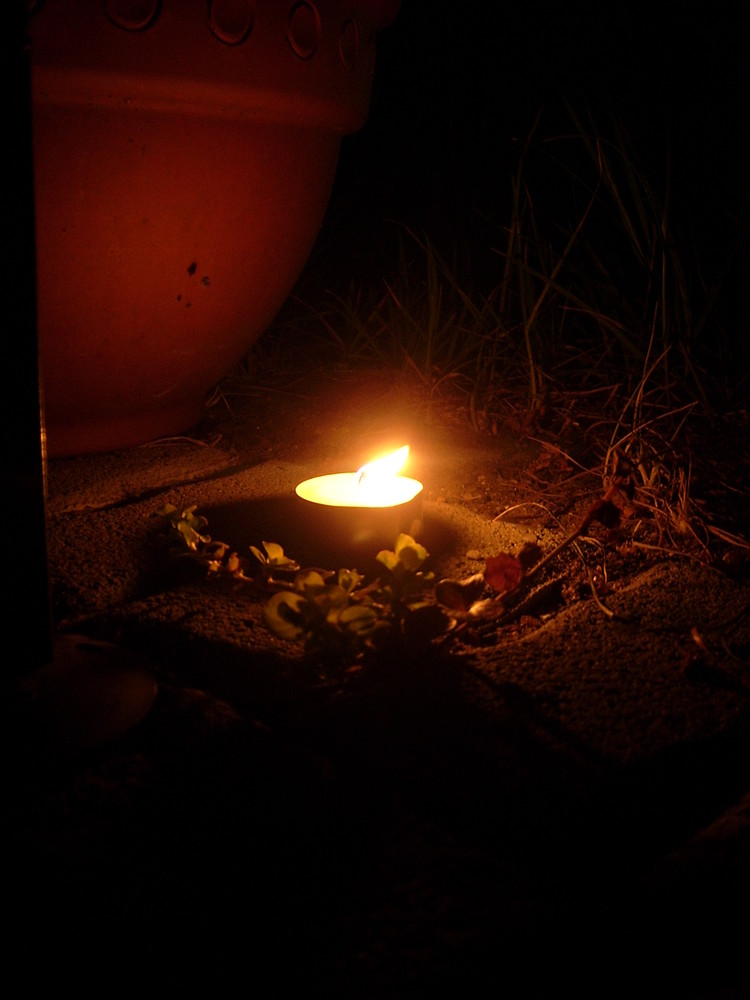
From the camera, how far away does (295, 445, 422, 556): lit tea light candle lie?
1.23 metres

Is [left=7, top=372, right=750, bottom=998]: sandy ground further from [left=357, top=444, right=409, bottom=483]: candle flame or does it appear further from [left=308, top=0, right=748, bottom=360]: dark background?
[left=308, top=0, right=748, bottom=360]: dark background

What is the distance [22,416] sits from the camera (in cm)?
83

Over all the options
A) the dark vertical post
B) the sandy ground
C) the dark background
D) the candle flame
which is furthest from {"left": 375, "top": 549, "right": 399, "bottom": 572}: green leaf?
the dark background

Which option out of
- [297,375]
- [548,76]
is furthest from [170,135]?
[548,76]

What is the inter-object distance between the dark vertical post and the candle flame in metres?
0.55

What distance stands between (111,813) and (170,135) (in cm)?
118

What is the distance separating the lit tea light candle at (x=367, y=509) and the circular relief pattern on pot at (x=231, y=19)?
752 mm

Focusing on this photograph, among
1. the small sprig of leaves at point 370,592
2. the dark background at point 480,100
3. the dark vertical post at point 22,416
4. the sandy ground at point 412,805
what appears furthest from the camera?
the dark background at point 480,100

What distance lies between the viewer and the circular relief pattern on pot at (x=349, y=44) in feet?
5.40

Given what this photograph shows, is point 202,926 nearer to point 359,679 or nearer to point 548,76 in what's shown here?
point 359,679

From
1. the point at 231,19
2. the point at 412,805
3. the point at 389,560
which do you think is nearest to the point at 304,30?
the point at 231,19

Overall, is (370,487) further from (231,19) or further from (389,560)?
(231,19)

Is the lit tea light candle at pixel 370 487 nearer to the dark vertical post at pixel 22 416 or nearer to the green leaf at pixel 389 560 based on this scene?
the green leaf at pixel 389 560

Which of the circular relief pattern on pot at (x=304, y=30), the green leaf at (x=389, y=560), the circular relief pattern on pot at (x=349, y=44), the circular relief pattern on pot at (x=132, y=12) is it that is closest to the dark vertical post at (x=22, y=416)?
the green leaf at (x=389, y=560)
